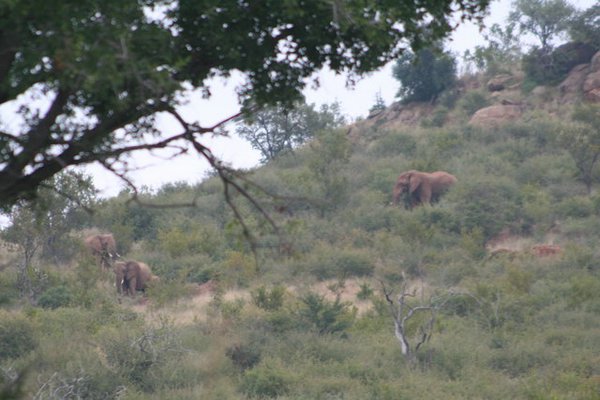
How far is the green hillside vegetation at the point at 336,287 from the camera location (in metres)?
14.2

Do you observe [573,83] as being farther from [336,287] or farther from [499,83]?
[336,287]

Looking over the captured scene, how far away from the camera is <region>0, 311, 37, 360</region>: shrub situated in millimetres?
16234

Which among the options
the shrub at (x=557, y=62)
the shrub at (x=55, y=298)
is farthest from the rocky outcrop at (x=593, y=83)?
the shrub at (x=55, y=298)

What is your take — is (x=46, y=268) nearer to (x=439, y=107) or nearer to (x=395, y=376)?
(x=395, y=376)

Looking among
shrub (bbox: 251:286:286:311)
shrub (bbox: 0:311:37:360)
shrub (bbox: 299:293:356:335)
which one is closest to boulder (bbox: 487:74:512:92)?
shrub (bbox: 251:286:286:311)

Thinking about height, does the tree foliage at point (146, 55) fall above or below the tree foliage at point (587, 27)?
below

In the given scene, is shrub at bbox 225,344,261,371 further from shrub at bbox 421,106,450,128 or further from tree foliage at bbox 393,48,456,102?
tree foliage at bbox 393,48,456,102

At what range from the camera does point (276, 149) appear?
159 ft

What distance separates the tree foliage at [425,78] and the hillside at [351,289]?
A: 7749 mm

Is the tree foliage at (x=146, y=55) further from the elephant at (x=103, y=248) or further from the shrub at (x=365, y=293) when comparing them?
the elephant at (x=103, y=248)

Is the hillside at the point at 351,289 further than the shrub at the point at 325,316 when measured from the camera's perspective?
No

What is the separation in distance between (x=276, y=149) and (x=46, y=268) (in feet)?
81.1

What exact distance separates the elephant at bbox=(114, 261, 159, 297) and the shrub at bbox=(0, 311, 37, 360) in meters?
6.84

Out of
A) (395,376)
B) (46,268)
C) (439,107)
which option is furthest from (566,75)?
(395,376)
